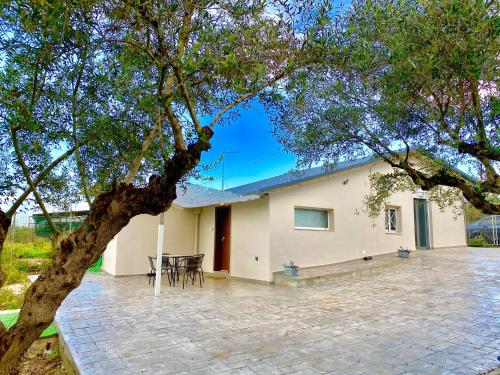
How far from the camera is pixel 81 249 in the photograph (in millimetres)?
3527

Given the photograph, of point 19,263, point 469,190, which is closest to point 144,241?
point 19,263

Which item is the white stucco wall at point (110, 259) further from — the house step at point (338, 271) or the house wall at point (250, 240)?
the house step at point (338, 271)

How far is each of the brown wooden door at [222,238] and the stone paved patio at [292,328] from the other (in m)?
3.28

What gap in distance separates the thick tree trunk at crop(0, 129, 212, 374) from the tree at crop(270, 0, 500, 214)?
6.76ft

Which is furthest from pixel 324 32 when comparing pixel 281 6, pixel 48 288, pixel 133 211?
pixel 48 288

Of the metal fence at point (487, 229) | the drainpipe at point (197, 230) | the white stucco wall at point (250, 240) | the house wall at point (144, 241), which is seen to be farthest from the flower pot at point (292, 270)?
the metal fence at point (487, 229)

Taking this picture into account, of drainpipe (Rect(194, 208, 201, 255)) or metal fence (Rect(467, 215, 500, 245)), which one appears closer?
drainpipe (Rect(194, 208, 201, 255))

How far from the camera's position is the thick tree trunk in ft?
11.3

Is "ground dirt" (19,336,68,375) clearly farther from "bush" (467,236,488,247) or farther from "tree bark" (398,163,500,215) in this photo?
"bush" (467,236,488,247)

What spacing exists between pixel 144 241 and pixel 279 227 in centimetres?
584

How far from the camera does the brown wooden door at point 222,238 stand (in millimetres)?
14156

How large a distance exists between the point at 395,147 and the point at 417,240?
11.2m

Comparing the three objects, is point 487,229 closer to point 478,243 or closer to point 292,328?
point 478,243

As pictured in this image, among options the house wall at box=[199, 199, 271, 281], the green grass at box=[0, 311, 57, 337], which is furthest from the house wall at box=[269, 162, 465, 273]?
the green grass at box=[0, 311, 57, 337]
